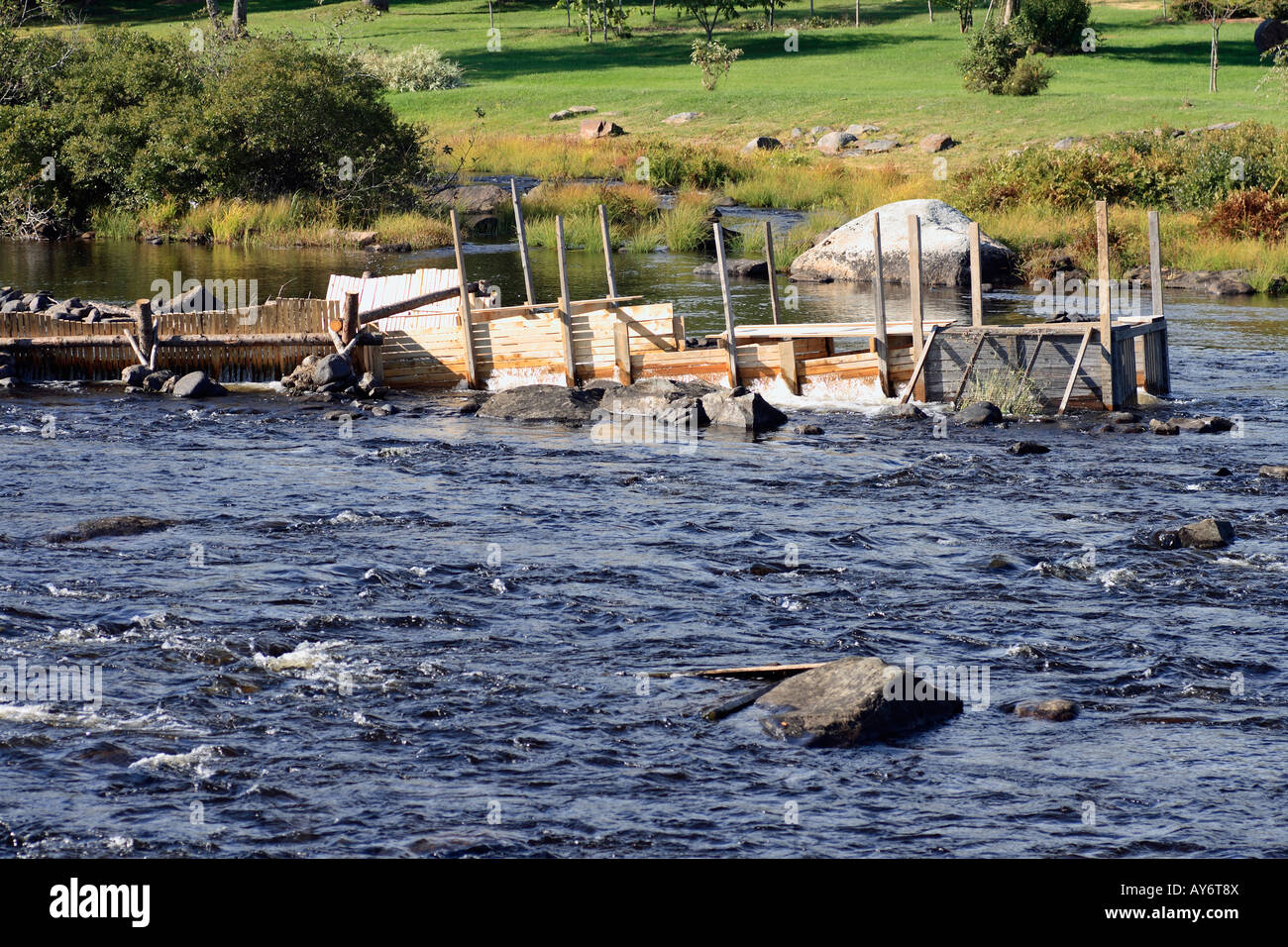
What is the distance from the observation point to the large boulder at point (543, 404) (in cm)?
2611

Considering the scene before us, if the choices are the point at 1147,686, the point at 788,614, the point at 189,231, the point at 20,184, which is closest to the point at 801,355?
Result: the point at 788,614

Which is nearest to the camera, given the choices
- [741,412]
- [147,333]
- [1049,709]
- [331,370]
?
[1049,709]

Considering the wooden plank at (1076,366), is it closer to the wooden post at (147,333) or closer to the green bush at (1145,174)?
the wooden post at (147,333)

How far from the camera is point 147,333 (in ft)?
92.8

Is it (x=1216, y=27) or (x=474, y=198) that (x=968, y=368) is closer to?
(x=474, y=198)

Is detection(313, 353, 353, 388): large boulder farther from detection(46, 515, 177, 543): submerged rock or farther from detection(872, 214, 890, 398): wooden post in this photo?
detection(872, 214, 890, 398): wooden post

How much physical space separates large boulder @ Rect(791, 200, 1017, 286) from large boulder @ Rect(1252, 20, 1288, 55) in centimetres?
4753

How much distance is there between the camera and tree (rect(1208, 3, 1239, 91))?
7000 centimetres

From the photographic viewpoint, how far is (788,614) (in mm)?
15578

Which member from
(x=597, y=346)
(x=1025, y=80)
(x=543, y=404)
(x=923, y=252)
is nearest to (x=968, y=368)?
(x=597, y=346)

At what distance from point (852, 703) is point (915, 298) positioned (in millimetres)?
14468

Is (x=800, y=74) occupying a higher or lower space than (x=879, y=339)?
higher

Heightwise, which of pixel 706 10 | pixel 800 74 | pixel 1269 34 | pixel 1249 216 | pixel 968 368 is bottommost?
pixel 968 368

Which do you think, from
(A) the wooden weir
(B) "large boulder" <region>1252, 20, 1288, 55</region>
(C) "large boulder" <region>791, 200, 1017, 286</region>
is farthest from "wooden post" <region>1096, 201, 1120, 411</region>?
(B) "large boulder" <region>1252, 20, 1288, 55</region>
